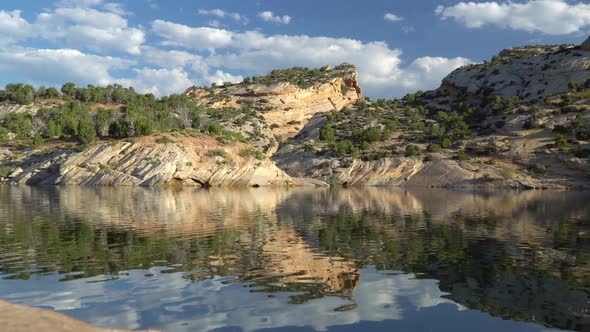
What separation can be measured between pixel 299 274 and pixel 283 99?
12154 centimetres

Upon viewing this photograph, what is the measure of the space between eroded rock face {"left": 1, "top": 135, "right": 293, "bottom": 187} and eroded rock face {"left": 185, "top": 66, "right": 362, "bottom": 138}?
153 feet

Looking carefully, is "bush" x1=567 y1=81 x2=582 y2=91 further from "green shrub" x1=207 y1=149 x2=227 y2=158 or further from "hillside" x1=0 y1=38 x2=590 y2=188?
"green shrub" x1=207 y1=149 x2=227 y2=158

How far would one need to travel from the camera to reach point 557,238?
2336 cm

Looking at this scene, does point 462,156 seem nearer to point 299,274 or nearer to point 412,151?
point 412,151

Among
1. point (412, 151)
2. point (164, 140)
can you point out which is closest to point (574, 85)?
point (412, 151)

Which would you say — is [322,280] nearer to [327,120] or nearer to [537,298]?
[537,298]

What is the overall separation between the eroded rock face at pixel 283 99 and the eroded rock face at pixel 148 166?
46564mm

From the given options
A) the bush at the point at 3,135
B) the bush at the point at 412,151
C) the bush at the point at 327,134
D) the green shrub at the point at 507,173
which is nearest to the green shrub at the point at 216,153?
the bush at the point at 327,134

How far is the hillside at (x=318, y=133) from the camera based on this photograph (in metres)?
77.3

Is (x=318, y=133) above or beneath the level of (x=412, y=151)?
above

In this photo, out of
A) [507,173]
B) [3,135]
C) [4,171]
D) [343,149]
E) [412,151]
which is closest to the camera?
[4,171]

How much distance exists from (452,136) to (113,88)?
97.6 metres

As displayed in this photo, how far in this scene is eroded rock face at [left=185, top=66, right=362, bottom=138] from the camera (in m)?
→ 131

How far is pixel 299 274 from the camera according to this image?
1539 centimetres
